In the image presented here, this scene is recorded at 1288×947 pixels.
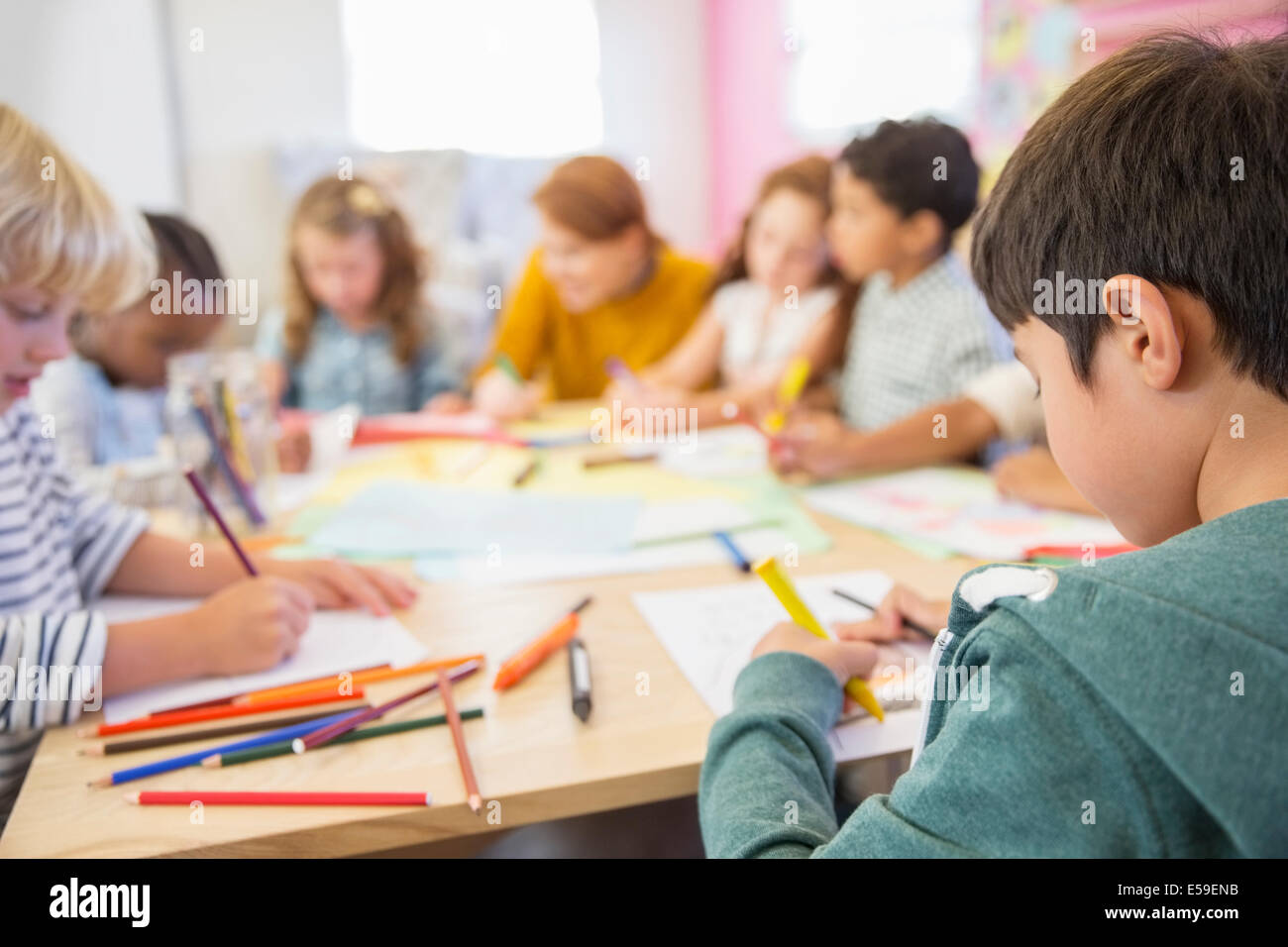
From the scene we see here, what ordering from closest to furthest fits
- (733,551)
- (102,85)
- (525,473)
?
(733,551) < (525,473) < (102,85)

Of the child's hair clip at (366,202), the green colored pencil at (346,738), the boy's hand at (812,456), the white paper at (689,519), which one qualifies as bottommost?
the green colored pencil at (346,738)

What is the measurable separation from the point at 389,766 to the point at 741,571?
41cm

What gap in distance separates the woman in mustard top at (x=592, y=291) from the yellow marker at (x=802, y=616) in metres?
1.33

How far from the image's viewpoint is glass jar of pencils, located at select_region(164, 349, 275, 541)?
1.09 metres

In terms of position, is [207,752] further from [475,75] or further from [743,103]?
[743,103]

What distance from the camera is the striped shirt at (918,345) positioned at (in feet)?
4.53

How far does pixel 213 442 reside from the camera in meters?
1.08

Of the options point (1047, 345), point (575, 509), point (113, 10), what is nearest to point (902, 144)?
point (575, 509)

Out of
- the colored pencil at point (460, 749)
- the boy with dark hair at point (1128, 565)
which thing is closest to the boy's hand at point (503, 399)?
the colored pencil at point (460, 749)

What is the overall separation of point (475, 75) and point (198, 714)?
3962 millimetres

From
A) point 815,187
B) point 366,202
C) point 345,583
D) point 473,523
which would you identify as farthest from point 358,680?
point 366,202

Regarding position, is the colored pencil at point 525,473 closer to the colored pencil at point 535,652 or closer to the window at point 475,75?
the colored pencil at point 535,652

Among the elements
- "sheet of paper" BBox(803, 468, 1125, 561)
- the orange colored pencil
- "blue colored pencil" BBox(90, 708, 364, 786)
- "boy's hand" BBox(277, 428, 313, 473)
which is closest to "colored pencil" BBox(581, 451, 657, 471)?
"sheet of paper" BBox(803, 468, 1125, 561)

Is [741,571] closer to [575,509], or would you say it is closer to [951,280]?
[575,509]
